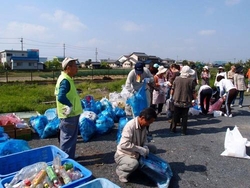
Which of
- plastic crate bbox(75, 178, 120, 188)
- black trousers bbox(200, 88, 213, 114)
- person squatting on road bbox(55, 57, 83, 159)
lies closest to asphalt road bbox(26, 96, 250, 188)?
person squatting on road bbox(55, 57, 83, 159)

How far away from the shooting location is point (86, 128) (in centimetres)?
475

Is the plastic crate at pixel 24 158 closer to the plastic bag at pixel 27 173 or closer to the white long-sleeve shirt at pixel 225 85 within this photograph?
the plastic bag at pixel 27 173

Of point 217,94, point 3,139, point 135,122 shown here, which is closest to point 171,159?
point 135,122

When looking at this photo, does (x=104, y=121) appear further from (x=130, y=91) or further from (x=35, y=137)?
(x=35, y=137)

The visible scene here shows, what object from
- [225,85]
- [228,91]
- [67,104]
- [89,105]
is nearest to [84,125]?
[89,105]

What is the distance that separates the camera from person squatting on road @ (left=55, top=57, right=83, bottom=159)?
3.31 meters

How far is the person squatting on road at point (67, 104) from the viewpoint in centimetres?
331

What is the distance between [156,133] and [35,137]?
2.84 meters

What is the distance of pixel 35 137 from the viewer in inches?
197

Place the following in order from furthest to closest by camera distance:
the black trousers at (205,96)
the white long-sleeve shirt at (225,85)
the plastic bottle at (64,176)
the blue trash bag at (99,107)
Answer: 1. the black trousers at (205,96)
2. the white long-sleeve shirt at (225,85)
3. the blue trash bag at (99,107)
4. the plastic bottle at (64,176)

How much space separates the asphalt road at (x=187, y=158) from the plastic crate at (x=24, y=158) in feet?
2.13

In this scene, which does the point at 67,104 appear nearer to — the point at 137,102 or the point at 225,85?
the point at 137,102

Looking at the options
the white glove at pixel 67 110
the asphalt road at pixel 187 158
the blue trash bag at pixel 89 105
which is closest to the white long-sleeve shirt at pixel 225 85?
the asphalt road at pixel 187 158

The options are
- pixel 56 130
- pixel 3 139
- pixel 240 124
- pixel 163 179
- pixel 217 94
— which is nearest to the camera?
pixel 163 179
